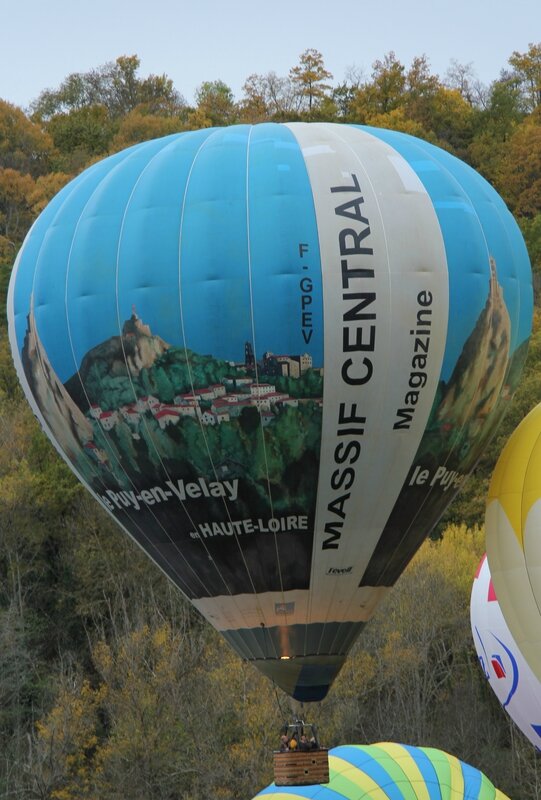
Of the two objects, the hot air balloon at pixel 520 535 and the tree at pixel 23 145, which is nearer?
the hot air balloon at pixel 520 535

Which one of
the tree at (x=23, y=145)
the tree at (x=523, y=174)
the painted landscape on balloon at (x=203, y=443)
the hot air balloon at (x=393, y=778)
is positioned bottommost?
the hot air balloon at (x=393, y=778)

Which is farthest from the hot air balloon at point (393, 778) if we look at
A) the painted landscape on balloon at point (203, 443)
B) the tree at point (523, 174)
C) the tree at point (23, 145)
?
the tree at point (23, 145)

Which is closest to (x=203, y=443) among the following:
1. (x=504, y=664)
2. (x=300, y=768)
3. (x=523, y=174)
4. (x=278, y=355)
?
(x=278, y=355)

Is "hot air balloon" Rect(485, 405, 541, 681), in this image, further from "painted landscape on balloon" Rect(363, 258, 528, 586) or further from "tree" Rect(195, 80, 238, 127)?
"tree" Rect(195, 80, 238, 127)

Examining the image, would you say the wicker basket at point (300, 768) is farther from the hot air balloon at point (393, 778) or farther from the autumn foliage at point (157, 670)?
the autumn foliage at point (157, 670)

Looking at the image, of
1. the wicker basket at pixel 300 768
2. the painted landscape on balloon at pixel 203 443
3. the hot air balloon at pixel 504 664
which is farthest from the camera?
the hot air balloon at pixel 504 664

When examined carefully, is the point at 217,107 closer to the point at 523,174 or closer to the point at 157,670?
the point at 523,174

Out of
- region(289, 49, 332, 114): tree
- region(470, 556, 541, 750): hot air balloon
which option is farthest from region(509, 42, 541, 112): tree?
region(470, 556, 541, 750): hot air balloon
